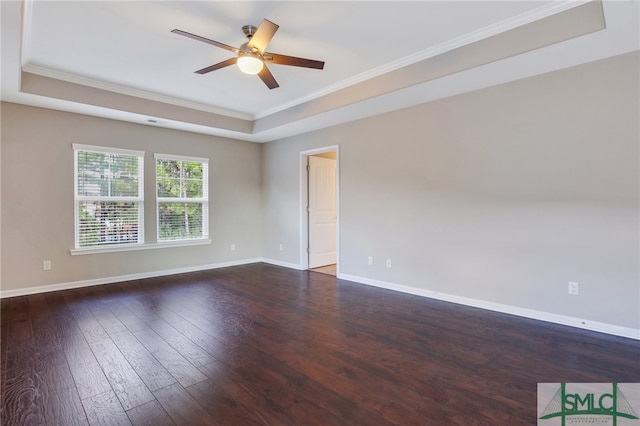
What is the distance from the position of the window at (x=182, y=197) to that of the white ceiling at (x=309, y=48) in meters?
1.13

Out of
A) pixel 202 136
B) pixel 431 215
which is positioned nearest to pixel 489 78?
pixel 431 215

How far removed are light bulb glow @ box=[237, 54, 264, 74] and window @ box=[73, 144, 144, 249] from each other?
3.14 metres

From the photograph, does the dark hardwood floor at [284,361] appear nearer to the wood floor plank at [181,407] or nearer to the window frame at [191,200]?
the wood floor plank at [181,407]

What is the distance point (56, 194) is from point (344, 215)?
413 centimetres

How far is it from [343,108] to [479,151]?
1815 millimetres

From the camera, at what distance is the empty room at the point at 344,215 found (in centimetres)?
207

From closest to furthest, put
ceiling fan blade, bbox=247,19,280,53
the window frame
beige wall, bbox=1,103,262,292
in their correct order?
ceiling fan blade, bbox=247,19,280,53 → beige wall, bbox=1,103,262,292 → the window frame

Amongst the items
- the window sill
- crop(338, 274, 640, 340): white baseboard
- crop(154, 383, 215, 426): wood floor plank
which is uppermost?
the window sill

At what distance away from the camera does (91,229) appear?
4613 millimetres

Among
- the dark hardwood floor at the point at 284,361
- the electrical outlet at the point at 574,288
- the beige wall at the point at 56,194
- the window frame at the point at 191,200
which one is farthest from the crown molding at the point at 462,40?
the beige wall at the point at 56,194

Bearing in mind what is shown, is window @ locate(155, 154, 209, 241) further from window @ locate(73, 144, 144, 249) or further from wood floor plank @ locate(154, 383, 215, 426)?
wood floor plank @ locate(154, 383, 215, 426)

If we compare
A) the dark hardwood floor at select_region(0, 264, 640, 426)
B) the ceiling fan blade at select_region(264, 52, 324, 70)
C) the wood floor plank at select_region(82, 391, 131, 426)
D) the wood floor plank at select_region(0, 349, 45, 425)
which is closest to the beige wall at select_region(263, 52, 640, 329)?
the dark hardwood floor at select_region(0, 264, 640, 426)

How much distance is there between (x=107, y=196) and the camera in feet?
15.5

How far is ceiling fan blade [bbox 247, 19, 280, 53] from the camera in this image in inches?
94.0
